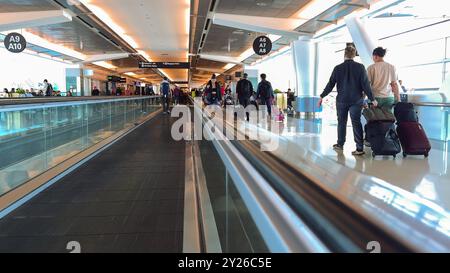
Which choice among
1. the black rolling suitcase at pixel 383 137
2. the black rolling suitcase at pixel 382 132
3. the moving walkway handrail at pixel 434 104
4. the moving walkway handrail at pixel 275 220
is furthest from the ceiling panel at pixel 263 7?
the moving walkway handrail at pixel 275 220

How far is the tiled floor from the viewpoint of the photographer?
4.06 m

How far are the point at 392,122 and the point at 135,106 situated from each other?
573 inches

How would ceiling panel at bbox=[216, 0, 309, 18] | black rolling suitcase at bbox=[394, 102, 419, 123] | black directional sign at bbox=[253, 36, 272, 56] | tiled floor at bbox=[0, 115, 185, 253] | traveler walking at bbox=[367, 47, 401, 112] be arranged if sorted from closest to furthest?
tiled floor at bbox=[0, 115, 185, 253] → black rolling suitcase at bbox=[394, 102, 419, 123] → traveler walking at bbox=[367, 47, 401, 112] → ceiling panel at bbox=[216, 0, 309, 18] → black directional sign at bbox=[253, 36, 272, 56]

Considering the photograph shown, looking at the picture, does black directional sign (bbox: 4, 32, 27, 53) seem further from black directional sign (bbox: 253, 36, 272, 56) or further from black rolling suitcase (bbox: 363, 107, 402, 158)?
black rolling suitcase (bbox: 363, 107, 402, 158)

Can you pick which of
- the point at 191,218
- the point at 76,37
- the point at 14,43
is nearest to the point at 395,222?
the point at 191,218

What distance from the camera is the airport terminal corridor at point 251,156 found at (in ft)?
4.29

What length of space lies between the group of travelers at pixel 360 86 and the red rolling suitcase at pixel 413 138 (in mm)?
431

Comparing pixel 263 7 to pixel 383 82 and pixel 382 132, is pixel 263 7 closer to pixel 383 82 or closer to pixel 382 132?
pixel 383 82

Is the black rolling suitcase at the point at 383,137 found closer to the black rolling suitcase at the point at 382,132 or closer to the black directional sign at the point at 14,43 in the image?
the black rolling suitcase at the point at 382,132

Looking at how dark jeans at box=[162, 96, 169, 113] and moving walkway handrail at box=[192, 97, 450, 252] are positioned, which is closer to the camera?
moving walkway handrail at box=[192, 97, 450, 252]

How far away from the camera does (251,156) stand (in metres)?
2.37

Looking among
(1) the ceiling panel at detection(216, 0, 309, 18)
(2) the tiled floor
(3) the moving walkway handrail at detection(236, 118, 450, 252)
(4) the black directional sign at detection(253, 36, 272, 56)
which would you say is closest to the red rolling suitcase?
(2) the tiled floor

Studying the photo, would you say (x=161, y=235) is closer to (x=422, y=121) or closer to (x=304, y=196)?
(x=304, y=196)

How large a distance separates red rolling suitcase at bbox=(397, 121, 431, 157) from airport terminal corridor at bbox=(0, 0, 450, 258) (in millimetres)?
20
